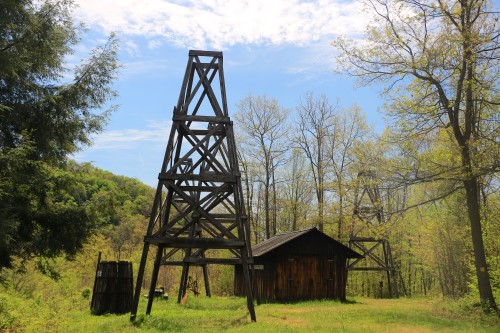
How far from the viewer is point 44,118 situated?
1054cm

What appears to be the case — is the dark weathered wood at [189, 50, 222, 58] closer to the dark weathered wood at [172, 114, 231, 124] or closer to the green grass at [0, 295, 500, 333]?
the dark weathered wood at [172, 114, 231, 124]

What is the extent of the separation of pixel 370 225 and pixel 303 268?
6.55 meters

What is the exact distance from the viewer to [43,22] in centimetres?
1067

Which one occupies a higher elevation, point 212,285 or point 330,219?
point 330,219

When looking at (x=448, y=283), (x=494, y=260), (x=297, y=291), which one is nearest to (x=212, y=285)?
(x=297, y=291)

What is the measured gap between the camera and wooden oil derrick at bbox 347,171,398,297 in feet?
53.3

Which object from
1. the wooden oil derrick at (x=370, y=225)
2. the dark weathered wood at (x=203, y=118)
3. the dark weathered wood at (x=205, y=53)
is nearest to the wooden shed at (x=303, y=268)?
the wooden oil derrick at (x=370, y=225)

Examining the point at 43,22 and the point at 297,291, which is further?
the point at 297,291

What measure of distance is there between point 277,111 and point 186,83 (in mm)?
20048

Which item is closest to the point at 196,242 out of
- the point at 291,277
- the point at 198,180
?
the point at 198,180

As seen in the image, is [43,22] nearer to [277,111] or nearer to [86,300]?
[86,300]

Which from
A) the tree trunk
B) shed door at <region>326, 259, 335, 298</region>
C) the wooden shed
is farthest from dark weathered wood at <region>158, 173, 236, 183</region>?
shed door at <region>326, 259, 335, 298</region>

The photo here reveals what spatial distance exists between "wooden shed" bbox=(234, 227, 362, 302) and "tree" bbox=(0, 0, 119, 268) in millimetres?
12241

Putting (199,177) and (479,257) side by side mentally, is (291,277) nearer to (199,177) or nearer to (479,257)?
(479,257)
